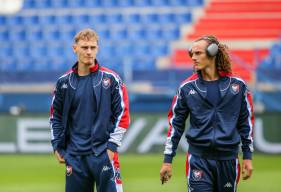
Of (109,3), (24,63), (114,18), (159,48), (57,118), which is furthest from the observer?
(109,3)

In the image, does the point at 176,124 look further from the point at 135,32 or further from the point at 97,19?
the point at 97,19

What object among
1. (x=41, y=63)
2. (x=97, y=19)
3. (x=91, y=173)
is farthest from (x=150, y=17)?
(x=91, y=173)

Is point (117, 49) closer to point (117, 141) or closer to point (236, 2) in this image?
point (236, 2)

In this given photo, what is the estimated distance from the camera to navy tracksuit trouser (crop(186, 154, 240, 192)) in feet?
21.0

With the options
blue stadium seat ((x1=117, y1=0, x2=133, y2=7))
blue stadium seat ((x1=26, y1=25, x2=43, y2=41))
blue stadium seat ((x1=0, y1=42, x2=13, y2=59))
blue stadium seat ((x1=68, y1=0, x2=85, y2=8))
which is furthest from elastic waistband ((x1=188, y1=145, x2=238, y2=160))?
blue stadium seat ((x1=68, y1=0, x2=85, y2=8))

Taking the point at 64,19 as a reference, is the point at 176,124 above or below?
below

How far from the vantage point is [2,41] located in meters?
24.0

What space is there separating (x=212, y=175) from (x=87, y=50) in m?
1.58

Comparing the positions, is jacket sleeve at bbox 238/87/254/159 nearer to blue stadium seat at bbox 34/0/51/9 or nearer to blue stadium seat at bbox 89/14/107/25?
blue stadium seat at bbox 89/14/107/25

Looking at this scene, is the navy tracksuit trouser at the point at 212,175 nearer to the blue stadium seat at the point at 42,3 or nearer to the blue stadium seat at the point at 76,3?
the blue stadium seat at the point at 76,3

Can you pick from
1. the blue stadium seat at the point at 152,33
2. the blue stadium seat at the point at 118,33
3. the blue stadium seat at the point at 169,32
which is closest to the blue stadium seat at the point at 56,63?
the blue stadium seat at the point at 118,33

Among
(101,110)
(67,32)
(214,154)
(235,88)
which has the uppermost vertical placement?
(67,32)

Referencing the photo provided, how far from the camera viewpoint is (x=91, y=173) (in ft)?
22.4

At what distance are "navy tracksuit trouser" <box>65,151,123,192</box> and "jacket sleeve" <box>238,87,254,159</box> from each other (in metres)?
1.19
